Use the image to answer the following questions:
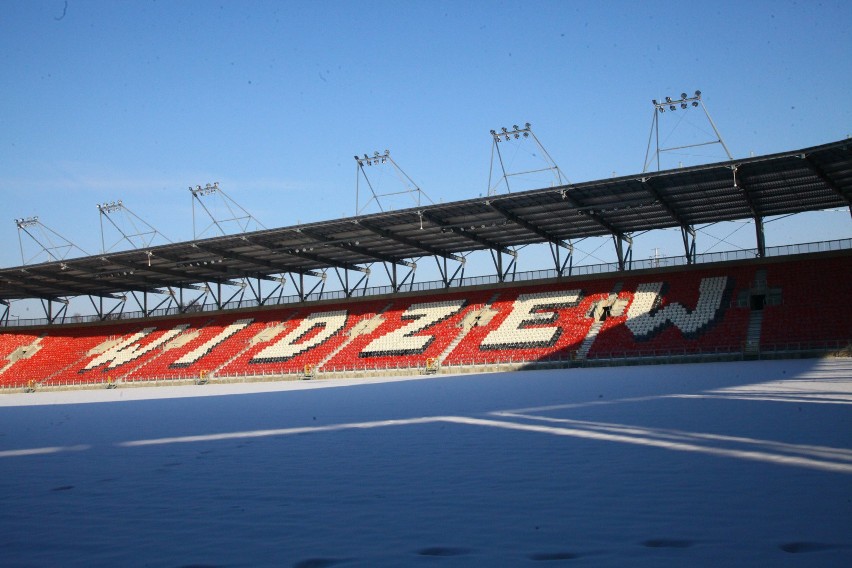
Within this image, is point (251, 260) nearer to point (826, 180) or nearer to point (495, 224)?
point (495, 224)

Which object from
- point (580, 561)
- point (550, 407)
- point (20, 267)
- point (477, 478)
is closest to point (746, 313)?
point (550, 407)

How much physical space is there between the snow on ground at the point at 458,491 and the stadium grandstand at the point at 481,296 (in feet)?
88.5

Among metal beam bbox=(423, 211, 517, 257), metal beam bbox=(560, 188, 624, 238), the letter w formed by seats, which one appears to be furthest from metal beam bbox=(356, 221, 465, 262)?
the letter w formed by seats

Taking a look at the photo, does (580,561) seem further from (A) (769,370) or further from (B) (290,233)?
(B) (290,233)

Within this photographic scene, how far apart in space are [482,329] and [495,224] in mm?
7605

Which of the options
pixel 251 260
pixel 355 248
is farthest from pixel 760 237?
pixel 251 260

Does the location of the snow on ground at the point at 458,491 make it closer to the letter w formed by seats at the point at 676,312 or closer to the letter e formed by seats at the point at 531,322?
the letter w formed by seats at the point at 676,312

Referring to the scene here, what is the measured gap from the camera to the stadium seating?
42.6 metres

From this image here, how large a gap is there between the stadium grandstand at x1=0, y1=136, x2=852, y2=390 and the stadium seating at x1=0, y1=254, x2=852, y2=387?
146 millimetres

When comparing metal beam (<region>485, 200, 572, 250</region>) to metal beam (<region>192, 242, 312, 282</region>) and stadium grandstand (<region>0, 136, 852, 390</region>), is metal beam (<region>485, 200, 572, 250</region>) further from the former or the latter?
metal beam (<region>192, 242, 312, 282</region>)

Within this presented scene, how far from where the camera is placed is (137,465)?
11180mm

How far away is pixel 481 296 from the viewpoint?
57.0 meters

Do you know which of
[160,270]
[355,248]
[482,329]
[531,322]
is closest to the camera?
[531,322]

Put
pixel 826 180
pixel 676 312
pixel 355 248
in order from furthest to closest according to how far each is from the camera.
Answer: pixel 355 248 → pixel 676 312 → pixel 826 180
